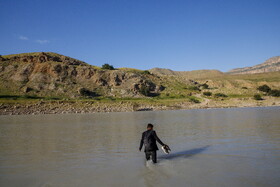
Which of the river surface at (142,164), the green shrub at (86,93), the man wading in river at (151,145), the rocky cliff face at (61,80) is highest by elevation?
the rocky cliff face at (61,80)

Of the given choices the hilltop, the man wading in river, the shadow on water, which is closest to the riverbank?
the hilltop

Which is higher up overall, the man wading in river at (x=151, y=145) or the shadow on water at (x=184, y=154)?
the man wading in river at (x=151, y=145)

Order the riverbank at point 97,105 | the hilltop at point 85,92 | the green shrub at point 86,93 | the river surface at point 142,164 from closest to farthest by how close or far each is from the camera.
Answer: the river surface at point 142,164, the riverbank at point 97,105, the hilltop at point 85,92, the green shrub at point 86,93

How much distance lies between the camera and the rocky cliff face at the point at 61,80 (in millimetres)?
69062

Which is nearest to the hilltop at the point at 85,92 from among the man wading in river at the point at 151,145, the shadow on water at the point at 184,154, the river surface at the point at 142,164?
the river surface at the point at 142,164

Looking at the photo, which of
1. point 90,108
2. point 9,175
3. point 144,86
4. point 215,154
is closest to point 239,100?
point 144,86

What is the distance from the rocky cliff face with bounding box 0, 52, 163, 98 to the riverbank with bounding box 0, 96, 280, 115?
10222 mm

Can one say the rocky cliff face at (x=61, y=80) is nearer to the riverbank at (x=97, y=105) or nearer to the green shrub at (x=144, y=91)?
the green shrub at (x=144, y=91)

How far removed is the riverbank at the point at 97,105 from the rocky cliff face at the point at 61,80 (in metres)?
10.2

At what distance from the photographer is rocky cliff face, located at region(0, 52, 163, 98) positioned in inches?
2719

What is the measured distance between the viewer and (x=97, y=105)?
59.2m

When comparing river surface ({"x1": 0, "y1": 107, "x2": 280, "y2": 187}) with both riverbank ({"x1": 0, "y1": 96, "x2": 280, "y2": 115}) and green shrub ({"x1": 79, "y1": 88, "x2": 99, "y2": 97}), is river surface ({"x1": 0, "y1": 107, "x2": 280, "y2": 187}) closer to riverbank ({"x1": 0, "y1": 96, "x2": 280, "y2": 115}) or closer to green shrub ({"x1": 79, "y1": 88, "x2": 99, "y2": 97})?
riverbank ({"x1": 0, "y1": 96, "x2": 280, "y2": 115})

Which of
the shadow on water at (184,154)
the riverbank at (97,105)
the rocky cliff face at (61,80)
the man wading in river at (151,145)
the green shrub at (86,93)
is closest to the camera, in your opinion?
the man wading in river at (151,145)

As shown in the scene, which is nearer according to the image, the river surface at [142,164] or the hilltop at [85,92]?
the river surface at [142,164]
